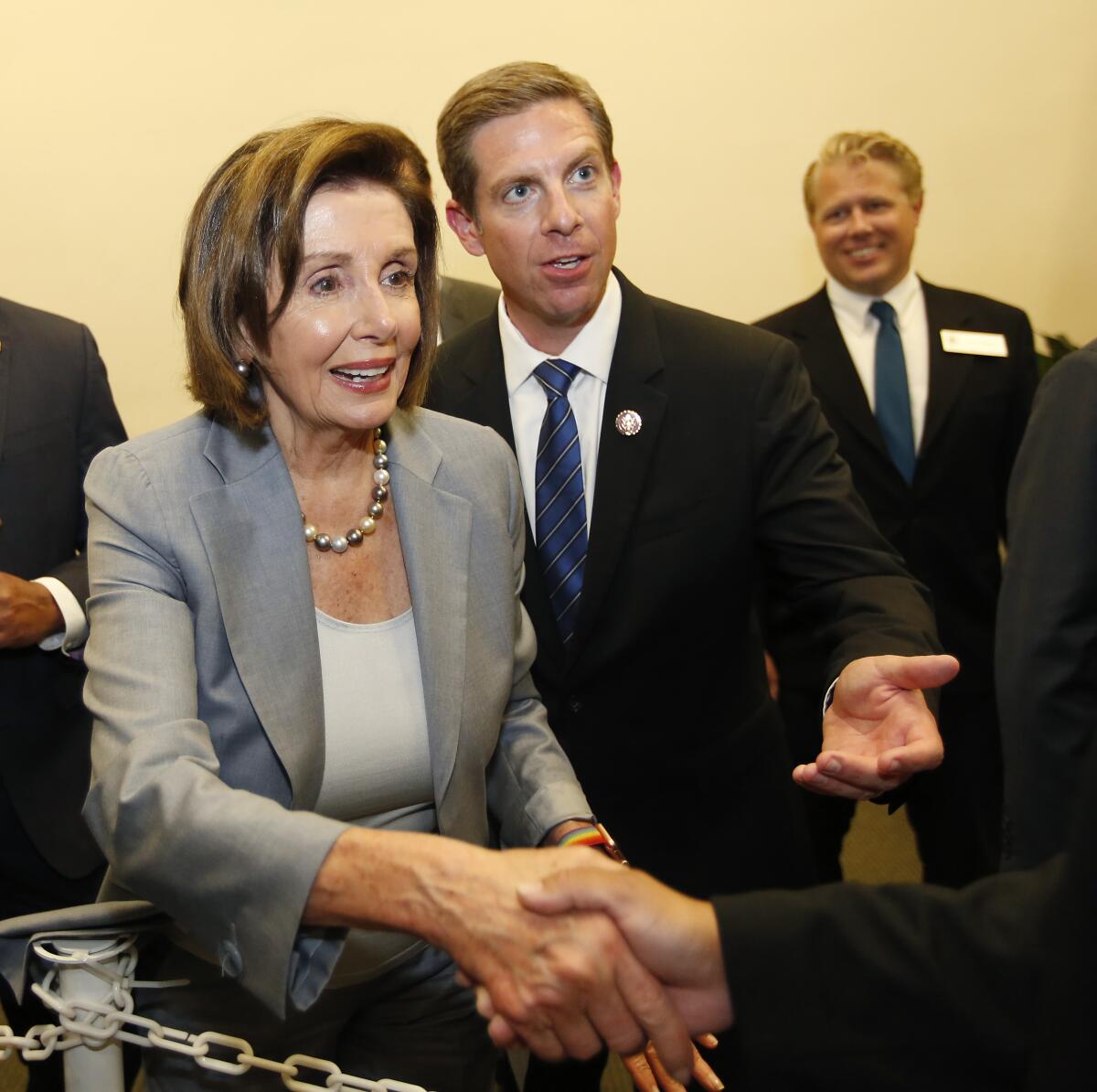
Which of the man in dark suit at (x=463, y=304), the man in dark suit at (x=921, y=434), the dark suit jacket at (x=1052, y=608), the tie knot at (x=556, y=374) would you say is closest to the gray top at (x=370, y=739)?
the tie knot at (x=556, y=374)

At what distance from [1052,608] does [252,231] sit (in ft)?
4.37

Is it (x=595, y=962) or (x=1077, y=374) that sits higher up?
(x=1077, y=374)

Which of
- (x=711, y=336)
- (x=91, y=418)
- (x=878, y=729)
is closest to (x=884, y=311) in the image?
(x=711, y=336)

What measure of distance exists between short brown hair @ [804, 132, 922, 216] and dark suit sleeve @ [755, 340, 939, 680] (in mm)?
1597

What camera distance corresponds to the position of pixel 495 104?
2391 mm

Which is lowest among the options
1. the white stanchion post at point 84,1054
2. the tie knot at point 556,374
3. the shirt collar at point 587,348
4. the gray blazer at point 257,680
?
the white stanchion post at point 84,1054

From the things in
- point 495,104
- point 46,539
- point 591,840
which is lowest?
point 591,840

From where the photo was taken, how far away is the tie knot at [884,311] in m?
3.61

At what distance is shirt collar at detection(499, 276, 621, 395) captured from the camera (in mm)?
2334

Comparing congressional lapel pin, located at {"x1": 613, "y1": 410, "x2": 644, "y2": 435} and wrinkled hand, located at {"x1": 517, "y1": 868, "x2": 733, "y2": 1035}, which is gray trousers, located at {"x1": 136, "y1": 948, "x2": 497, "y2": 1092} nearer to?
wrinkled hand, located at {"x1": 517, "y1": 868, "x2": 733, "y2": 1035}

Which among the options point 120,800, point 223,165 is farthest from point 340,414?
point 120,800

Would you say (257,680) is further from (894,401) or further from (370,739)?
(894,401)

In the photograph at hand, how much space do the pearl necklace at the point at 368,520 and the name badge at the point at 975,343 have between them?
2.24 meters

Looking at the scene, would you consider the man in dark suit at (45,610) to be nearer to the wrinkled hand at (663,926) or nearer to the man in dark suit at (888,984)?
the wrinkled hand at (663,926)
